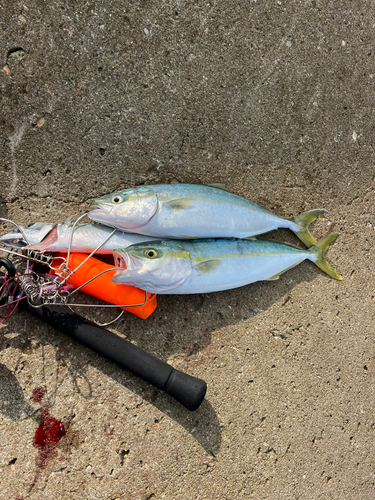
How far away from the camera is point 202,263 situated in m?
2.11

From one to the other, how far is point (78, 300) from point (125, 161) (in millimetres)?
1127

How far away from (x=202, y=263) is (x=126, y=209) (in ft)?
2.13

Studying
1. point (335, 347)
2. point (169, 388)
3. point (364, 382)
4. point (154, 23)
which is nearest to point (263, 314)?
point (335, 347)

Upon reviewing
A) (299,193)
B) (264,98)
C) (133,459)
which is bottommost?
(133,459)

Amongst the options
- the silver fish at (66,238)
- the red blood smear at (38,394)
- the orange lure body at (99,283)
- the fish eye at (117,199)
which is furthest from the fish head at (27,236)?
the red blood smear at (38,394)

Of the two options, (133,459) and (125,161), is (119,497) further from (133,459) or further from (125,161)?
(125,161)

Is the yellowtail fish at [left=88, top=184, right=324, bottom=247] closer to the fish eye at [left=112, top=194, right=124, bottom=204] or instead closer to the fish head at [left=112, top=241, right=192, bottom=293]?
the fish eye at [left=112, top=194, right=124, bottom=204]

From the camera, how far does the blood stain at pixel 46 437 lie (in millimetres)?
2066

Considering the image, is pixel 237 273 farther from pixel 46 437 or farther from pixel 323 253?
pixel 46 437

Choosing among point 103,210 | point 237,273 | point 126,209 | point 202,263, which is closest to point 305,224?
point 237,273

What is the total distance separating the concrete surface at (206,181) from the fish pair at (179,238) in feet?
0.96

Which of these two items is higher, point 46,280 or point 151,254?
point 151,254

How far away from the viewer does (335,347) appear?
8.49 feet

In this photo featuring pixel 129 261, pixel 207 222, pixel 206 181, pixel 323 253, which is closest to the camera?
pixel 129 261
